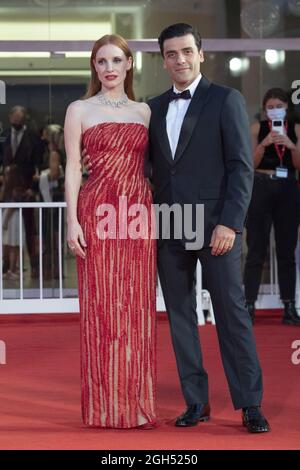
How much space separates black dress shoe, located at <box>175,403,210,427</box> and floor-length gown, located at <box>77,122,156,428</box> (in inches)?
4.9

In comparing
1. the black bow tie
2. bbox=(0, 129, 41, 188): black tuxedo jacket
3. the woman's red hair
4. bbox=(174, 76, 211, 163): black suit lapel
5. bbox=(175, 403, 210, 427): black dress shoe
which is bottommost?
bbox=(175, 403, 210, 427): black dress shoe

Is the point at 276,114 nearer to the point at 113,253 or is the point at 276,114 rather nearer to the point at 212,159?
the point at 212,159

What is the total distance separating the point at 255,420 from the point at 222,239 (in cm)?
74

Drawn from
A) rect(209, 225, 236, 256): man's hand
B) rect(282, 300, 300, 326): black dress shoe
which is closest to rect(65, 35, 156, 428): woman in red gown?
rect(209, 225, 236, 256): man's hand

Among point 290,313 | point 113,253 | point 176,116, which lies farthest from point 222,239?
point 290,313

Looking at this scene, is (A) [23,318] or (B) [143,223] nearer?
(B) [143,223]

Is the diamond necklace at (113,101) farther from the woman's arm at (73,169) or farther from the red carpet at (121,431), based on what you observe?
the red carpet at (121,431)

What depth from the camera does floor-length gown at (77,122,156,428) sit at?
4.85 m

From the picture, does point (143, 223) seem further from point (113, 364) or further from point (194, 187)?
point (113, 364)

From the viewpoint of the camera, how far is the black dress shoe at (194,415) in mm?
4891

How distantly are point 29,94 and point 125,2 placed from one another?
1.11m

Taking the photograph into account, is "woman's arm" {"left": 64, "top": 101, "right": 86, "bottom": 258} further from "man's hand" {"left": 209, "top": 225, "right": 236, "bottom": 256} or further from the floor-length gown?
"man's hand" {"left": 209, "top": 225, "right": 236, "bottom": 256}

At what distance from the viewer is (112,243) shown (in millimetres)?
4863

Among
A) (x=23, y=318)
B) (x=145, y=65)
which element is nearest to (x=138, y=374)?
(x=23, y=318)
